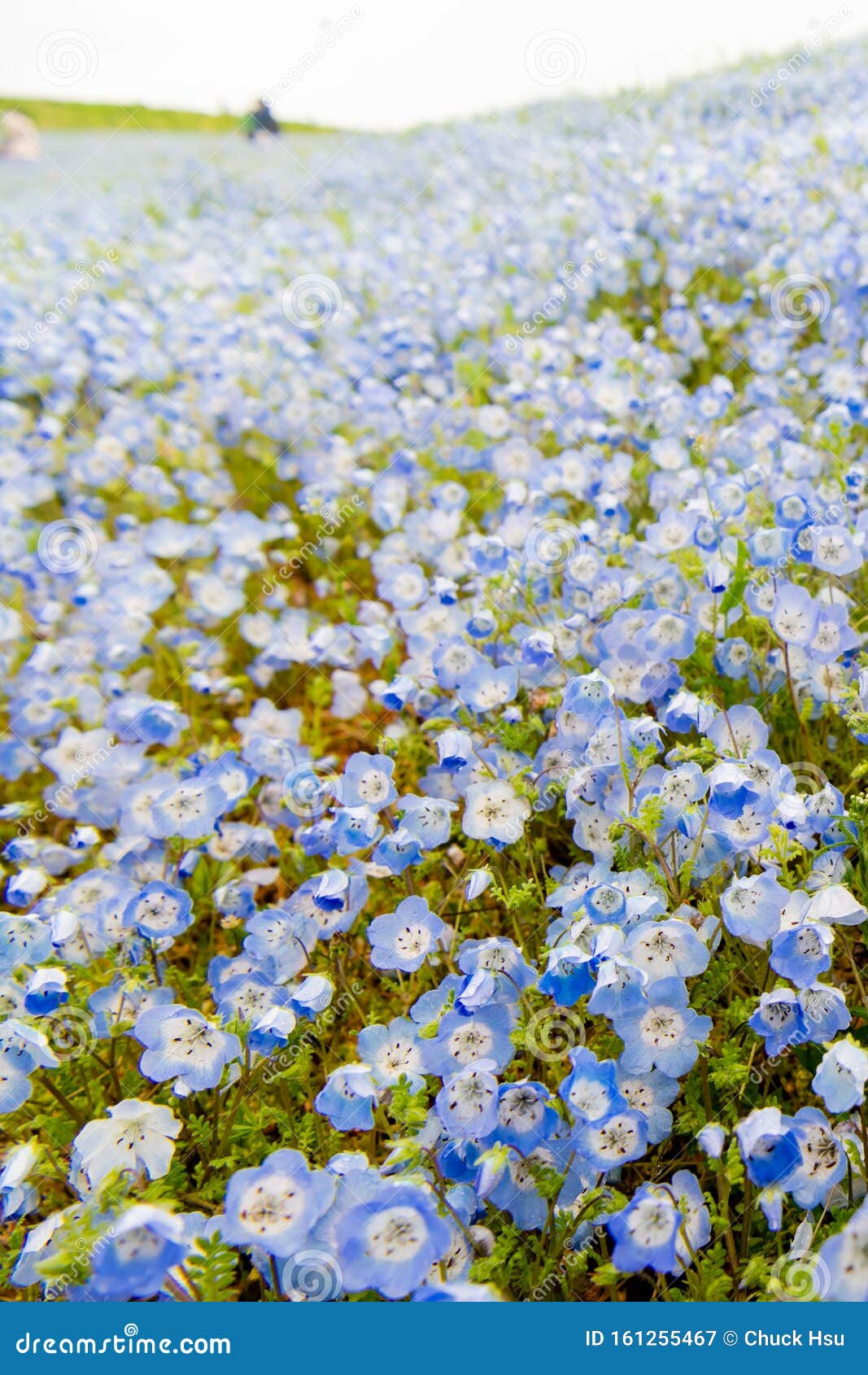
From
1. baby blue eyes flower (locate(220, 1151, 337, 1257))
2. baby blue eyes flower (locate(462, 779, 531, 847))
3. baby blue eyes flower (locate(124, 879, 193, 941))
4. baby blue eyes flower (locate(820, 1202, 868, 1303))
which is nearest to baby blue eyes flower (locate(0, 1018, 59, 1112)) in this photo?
baby blue eyes flower (locate(124, 879, 193, 941))

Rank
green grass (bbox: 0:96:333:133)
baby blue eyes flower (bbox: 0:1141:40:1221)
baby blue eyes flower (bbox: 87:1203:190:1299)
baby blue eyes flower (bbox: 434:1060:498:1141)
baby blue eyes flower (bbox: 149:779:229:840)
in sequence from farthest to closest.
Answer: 1. green grass (bbox: 0:96:333:133)
2. baby blue eyes flower (bbox: 149:779:229:840)
3. baby blue eyes flower (bbox: 0:1141:40:1221)
4. baby blue eyes flower (bbox: 434:1060:498:1141)
5. baby blue eyes flower (bbox: 87:1203:190:1299)

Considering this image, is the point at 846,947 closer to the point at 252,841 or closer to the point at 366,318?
the point at 252,841

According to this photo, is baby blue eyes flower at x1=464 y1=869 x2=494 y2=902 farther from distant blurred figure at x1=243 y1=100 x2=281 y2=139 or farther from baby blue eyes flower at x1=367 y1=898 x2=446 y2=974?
distant blurred figure at x1=243 y1=100 x2=281 y2=139

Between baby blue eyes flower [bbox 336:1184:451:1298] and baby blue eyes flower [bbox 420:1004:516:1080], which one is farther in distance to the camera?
baby blue eyes flower [bbox 420:1004:516:1080]

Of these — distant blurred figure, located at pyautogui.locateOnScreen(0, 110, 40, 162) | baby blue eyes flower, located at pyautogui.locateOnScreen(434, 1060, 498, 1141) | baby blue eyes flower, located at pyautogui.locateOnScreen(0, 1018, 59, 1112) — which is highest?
distant blurred figure, located at pyautogui.locateOnScreen(0, 110, 40, 162)

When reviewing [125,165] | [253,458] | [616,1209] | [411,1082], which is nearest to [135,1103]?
[411,1082]

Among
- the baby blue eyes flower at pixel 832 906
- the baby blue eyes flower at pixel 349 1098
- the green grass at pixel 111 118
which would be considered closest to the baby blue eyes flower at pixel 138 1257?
the baby blue eyes flower at pixel 349 1098
